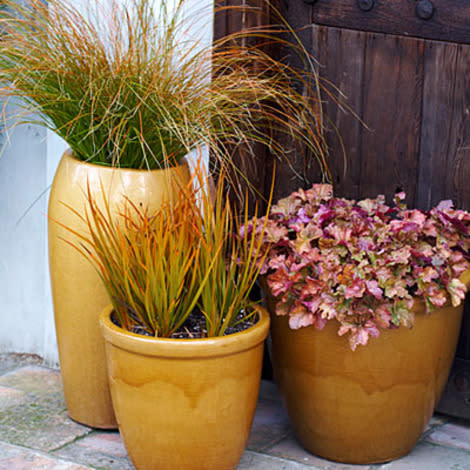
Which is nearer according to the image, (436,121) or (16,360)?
(436,121)

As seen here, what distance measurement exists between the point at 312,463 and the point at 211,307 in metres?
0.57

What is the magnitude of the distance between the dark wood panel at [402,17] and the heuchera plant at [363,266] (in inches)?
20.8

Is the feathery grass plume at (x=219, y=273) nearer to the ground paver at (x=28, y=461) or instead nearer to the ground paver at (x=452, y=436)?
the ground paver at (x=28, y=461)

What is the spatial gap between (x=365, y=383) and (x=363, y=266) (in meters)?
0.32

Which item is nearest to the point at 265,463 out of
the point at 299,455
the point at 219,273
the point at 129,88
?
the point at 299,455

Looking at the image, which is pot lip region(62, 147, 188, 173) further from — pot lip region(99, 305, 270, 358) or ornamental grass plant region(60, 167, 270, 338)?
pot lip region(99, 305, 270, 358)

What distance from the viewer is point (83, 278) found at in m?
2.22

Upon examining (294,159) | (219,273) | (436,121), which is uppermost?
(436,121)

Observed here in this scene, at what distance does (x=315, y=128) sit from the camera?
2.53m

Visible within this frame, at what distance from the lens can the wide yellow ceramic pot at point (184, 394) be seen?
187 cm

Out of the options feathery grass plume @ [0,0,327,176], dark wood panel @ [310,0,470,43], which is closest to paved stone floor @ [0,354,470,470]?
feathery grass plume @ [0,0,327,176]

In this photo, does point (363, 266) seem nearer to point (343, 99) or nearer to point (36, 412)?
point (343, 99)

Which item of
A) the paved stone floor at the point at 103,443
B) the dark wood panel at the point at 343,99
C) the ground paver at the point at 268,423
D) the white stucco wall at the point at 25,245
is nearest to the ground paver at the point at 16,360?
the white stucco wall at the point at 25,245

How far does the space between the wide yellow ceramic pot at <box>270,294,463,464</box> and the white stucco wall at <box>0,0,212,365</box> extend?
1.07m
